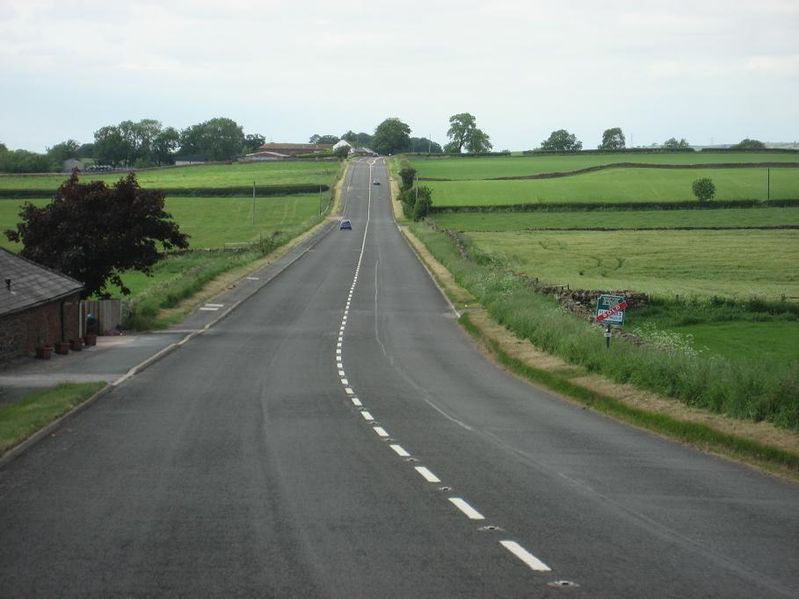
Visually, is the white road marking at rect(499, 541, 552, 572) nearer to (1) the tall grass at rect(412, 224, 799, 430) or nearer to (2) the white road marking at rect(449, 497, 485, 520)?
(2) the white road marking at rect(449, 497, 485, 520)

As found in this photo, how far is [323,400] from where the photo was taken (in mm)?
20844

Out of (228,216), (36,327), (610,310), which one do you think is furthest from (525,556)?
(228,216)

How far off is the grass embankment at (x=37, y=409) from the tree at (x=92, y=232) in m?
22.5

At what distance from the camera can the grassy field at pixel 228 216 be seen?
331ft

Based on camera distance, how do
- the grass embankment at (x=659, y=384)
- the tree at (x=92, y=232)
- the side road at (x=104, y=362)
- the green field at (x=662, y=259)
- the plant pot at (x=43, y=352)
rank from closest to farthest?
the grass embankment at (x=659, y=384) → the side road at (x=104, y=362) → the plant pot at (x=43, y=352) → the tree at (x=92, y=232) → the green field at (x=662, y=259)

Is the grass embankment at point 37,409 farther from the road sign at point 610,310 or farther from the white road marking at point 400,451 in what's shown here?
the road sign at point 610,310

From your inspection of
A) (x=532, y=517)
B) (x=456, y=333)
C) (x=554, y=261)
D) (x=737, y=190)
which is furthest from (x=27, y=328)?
(x=737, y=190)

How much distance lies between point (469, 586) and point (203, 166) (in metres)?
195

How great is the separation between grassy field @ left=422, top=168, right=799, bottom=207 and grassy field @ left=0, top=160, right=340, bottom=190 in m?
26.7

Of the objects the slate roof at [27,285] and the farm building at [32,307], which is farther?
the slate roof at [27,285]

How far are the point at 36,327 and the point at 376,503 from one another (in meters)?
24.9

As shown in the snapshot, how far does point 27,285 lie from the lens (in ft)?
112

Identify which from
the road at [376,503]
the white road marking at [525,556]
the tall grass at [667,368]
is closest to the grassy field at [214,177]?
the tall grass at [667,368]

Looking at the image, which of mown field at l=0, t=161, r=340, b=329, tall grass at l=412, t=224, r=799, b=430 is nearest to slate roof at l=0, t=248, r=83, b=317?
mown field at l=0, t=161, r=340, b=329
